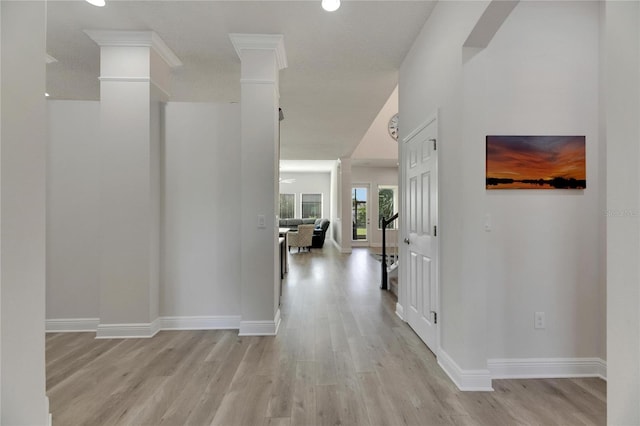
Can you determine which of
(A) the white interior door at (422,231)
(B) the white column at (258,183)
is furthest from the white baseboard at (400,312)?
(B) the white column at (258,183)

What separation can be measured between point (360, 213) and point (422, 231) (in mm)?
7706

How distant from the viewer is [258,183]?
9.54 ft

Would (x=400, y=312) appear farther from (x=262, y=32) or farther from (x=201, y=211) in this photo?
(x=262, y=32)

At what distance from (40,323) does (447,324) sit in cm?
230

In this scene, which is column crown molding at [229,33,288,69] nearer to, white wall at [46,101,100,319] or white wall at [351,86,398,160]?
white wall at [46,101,100,319]

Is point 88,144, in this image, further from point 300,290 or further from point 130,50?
point 300,290

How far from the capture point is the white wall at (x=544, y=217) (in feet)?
7.15

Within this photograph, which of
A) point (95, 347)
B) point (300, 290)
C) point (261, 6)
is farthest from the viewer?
point (300, 290)

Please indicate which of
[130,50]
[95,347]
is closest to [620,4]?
[130,50]

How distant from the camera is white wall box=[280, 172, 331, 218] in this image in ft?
40.8

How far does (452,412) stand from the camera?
1758 millimetres

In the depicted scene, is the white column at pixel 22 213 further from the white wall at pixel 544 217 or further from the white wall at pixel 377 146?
the white wall at pixel 377 146

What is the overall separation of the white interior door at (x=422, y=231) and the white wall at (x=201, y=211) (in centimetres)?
181

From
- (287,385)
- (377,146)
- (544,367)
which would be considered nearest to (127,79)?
(287,385)
